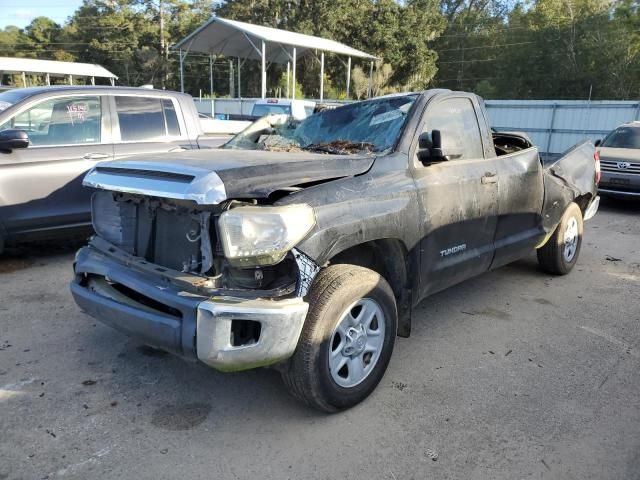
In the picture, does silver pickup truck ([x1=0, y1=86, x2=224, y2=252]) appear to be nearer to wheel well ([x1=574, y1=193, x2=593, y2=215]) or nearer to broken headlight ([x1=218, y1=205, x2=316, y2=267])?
broken headlight ([x1=218, y1=205, x2=316, y2=267])

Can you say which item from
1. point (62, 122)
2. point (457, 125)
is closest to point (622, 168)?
point (457, 125)

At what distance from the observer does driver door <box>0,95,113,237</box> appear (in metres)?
5.46

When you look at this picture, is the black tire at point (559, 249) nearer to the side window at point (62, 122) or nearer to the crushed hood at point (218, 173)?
the crushed hood at point (218, 173)

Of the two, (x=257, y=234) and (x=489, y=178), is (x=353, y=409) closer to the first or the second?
(x=257, y=234)

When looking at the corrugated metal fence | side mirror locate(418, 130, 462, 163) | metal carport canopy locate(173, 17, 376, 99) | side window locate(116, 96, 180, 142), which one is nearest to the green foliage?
metal carport canopy locate(173, 17, 376, 99)

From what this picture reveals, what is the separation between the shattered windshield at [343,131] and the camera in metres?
3.75

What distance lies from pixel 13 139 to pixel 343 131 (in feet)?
11.2

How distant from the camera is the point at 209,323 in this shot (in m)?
2.51

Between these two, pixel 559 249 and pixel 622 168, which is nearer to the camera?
pixel 559 249

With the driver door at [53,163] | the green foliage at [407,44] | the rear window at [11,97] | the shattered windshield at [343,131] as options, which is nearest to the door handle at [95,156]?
the driver door at [53,163]

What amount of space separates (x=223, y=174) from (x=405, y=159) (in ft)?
4.46

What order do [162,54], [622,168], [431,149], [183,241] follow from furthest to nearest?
[162,54]
[622,168]
[431,149]
[183,241]

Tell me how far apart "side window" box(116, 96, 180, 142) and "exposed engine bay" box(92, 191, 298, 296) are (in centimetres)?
315

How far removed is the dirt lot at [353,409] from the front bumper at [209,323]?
0.50 m
